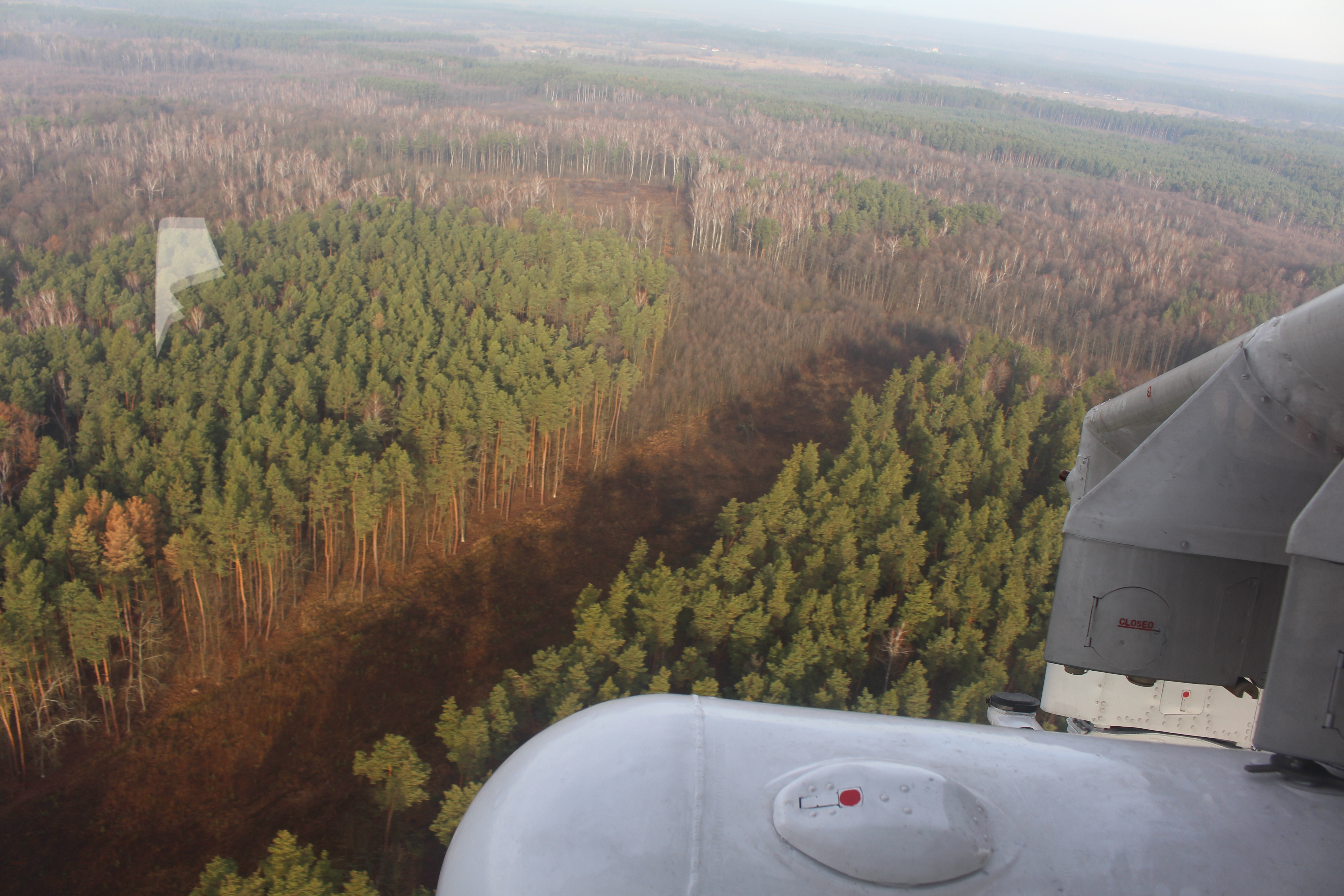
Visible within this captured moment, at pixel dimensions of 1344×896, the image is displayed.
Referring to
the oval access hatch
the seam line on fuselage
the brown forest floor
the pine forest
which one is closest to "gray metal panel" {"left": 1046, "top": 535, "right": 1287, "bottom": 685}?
the oval access hatch

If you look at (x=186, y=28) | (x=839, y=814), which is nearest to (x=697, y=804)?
(x=839, y=814)

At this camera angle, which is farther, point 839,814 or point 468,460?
point 468,460

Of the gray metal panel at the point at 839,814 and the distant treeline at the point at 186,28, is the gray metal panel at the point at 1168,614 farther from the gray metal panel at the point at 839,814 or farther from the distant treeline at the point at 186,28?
the distant treeline at the point at 186,28

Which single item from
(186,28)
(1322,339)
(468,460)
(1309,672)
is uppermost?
(186,28)

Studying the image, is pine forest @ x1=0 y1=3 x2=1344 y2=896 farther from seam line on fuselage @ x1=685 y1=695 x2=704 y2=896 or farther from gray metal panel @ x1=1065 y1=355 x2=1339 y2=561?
seam line on fuselage @ x1=685 y1=695 x2=704 y2=896

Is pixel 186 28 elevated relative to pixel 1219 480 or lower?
elevated

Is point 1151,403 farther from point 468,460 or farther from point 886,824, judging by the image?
point 468,460
